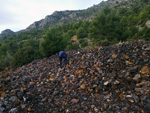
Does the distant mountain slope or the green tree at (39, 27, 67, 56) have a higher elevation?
the distant mountain slope

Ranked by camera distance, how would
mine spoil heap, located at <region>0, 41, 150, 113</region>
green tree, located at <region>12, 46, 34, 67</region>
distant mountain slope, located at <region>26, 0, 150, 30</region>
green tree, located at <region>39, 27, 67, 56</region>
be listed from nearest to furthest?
mine spoil heap, located at <region>0, 41, 150, 113</region> → green tree, located at <region>39, 27, 67, 56</region> → green tree, located at <region>12, 46, 34, 67</region> → distant mountain slope, located at <region>26, 0, 150, 30</region>

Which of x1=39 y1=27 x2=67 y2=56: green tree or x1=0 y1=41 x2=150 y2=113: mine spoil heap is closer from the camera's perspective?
x1=0 y1=41 x2=150 y2=113: mine spoil heap

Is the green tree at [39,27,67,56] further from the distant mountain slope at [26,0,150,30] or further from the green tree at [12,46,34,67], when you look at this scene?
the distant mountain slope at [26,0,150,30]

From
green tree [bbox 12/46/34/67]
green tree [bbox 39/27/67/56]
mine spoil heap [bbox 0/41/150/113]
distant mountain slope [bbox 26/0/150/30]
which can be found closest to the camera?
mine spoil heap [bbox 0/41/150/113]

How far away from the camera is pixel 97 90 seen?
3.76m

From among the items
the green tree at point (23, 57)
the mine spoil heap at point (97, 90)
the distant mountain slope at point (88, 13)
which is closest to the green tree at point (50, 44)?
the green tree at point (23, 57)

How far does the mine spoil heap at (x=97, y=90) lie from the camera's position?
2.95m

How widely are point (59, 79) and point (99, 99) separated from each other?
2.63 metres

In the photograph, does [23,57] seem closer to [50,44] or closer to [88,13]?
[50,44]

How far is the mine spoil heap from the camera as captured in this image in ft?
9.67

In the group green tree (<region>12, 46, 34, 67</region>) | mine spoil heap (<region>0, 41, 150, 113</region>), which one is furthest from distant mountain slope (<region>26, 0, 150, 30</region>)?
green tree (<region>12, 46, 34, 67</region>)

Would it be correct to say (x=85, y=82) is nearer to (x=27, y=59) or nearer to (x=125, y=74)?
(x=125, y=74)

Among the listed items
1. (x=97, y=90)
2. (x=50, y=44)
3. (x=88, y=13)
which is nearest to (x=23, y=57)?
(x=50, y=44)

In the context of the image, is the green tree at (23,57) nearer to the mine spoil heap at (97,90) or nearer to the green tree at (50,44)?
the green tree at (50,44)
